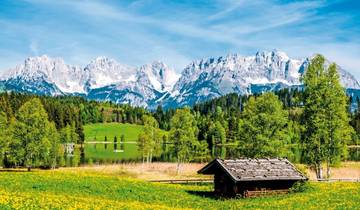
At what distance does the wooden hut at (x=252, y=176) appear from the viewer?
1789 inches

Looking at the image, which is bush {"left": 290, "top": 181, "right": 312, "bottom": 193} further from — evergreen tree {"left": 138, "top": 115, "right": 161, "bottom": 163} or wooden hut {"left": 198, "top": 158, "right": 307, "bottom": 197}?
evergreen tree {"left": 138, "top": 115, "right": 161, "bottom": 163}

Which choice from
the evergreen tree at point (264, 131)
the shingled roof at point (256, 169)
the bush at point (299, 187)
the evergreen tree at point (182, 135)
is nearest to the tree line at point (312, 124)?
the evergreen tree at point (264, 131)

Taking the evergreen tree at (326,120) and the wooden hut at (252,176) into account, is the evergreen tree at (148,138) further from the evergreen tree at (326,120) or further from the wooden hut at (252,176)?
the wooden hut at (252,176)

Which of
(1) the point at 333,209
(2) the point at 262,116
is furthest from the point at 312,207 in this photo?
(2) the point at 262,116

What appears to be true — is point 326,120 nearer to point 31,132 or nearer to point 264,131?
point 264,131

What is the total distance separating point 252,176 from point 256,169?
75.2 inches

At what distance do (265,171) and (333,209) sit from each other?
1273 centimetres

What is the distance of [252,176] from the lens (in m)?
45.3

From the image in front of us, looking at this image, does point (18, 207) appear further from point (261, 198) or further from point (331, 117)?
point (331, 117)

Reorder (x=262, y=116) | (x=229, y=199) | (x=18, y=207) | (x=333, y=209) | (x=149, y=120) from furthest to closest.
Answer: (x=149, y=120)
(x=262, y=116)
(x=229, y=199)
(x=333, y=209)
(x=18, y=207)

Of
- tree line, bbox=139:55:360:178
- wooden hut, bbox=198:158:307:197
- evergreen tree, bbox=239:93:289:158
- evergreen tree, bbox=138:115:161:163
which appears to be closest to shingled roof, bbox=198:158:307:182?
wooden hut, bbox=198:158:307:197

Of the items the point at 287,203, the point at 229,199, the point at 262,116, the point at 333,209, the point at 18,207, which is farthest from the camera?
the point at 262,116

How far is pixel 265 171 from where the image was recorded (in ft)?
155

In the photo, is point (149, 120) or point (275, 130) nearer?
point (275, 130)
